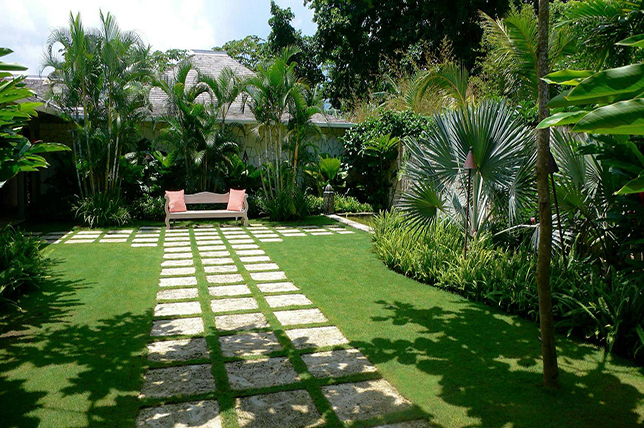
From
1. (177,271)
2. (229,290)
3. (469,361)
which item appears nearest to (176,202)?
(177,271)

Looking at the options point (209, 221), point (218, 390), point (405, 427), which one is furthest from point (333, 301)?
point (209, 221)

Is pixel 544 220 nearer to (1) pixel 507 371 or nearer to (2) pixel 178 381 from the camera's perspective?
(1) pixel 507 371

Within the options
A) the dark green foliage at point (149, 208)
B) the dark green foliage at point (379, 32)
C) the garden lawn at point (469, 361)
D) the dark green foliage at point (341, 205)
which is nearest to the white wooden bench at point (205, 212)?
the dark green foliage at point (149, 208)

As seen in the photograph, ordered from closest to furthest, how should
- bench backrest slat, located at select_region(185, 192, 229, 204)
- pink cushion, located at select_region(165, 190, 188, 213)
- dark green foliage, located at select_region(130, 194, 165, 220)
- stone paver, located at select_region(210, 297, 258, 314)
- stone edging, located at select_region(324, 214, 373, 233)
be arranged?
stone paver, located at select_region(210, 297, 258, 314) < stone edging, located at select_region(324, 214, 373, 233) < pink cushion, located at select_region(165, 190, 188, 213) < bench backrest slat, located at select_region(185, 192, 229, 204) < dark green foliage, located at select_region(130, 194, 165, 220)

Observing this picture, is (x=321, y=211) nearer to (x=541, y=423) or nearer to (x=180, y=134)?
(x=180, y=134)

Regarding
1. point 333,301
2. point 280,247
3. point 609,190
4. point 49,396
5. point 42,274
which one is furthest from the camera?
point 280,247

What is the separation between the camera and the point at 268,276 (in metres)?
6.96

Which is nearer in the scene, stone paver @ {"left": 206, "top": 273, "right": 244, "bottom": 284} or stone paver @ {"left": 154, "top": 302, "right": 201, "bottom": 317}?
stone paver @ {"left": 154, "top": 302, "right": 201, "bottom": 317}

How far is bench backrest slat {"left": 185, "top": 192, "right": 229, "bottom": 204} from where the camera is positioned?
12734 mm

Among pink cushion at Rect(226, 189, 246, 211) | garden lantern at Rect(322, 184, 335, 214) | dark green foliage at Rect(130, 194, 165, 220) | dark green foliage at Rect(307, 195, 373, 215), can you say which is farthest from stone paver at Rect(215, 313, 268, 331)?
garden lantern at Rect(322, 184, 335, 214)

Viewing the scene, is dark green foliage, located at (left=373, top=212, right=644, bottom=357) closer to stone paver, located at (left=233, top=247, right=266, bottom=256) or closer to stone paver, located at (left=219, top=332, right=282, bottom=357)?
stone paver, located at (left=233, top=247, right=266, bottom=256)

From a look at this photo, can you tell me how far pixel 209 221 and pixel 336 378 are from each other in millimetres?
10090

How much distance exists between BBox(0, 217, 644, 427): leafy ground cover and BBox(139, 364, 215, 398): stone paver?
105mm

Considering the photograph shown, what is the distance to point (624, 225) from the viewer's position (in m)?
4.49
